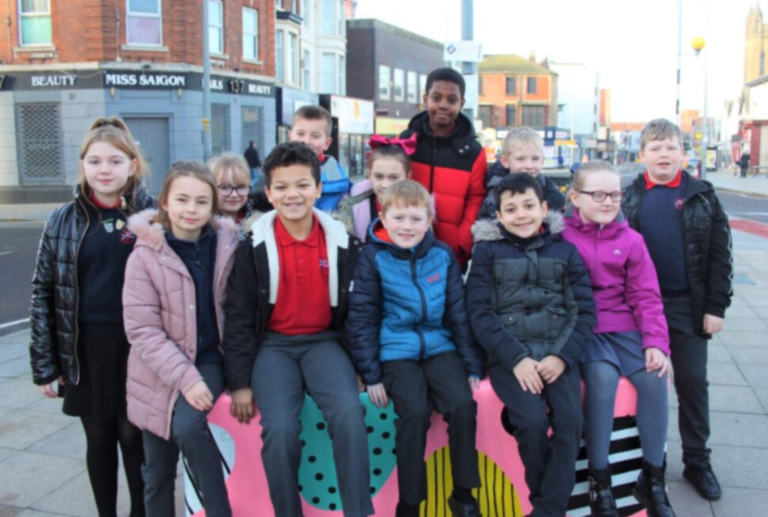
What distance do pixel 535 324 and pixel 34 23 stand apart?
984 inches

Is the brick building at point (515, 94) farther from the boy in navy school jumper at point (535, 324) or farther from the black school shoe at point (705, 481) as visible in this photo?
the boy in navy school jumper at point (535, 324)

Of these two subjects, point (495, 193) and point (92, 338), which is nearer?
point (92, 338)

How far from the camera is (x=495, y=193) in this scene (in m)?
3.85

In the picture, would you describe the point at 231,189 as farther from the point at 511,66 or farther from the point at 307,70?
the point at 511,66

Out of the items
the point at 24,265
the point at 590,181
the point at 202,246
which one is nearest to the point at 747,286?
the point at 590,181

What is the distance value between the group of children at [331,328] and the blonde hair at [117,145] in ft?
0.06

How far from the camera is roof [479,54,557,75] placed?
7925 centimetres

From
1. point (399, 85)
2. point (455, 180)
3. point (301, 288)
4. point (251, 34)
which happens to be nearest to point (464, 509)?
point (301, 288)

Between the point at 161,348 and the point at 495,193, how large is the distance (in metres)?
1.88

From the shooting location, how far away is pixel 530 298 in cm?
358

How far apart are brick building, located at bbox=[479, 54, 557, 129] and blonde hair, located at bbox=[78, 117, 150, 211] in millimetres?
77770

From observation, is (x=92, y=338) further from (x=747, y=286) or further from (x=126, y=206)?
(x=747, y=286)

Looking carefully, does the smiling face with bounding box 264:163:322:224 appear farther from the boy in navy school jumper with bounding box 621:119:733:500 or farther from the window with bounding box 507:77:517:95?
the window with bounding box 507:77:517:95

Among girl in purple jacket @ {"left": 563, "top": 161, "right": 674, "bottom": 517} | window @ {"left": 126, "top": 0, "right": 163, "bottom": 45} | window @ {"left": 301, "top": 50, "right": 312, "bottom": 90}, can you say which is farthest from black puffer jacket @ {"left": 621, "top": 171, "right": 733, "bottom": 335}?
window @ {"left": 301, "top": 50, "right": 312, "bottom": 90}
